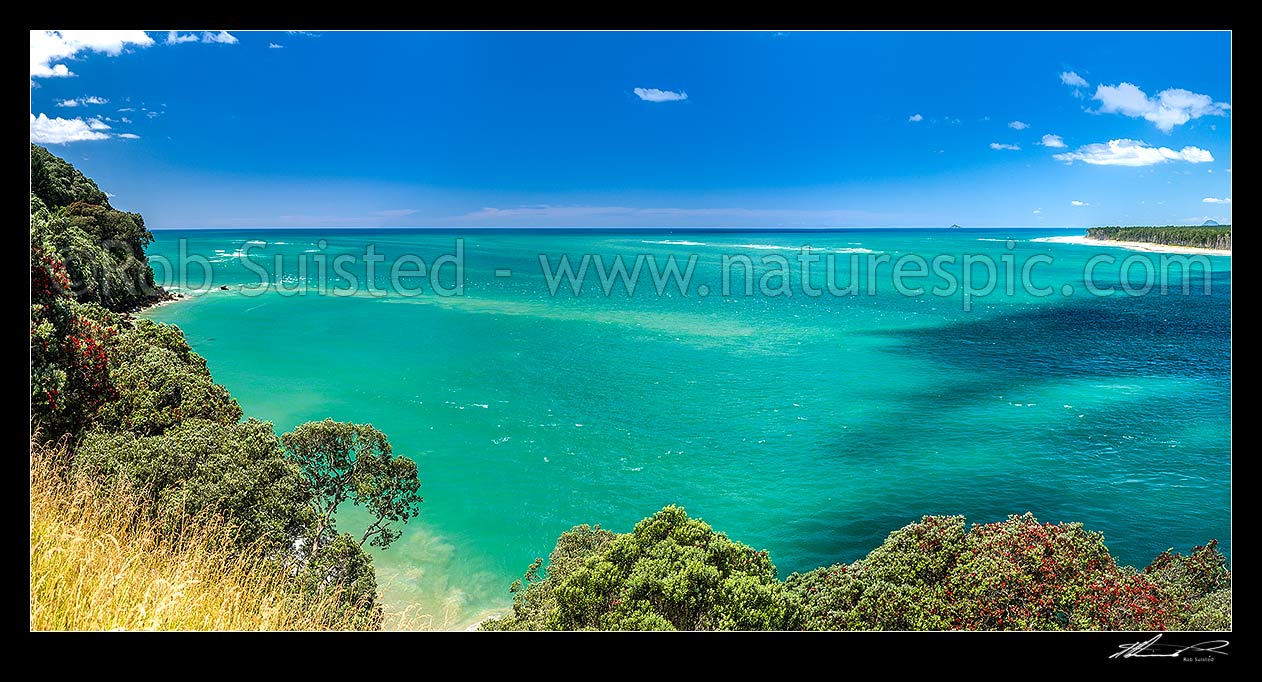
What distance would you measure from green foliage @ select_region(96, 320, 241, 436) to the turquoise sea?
422cm

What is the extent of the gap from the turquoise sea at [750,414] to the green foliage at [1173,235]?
49475mm

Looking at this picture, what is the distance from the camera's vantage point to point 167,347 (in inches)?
534

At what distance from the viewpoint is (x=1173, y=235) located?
339 feet

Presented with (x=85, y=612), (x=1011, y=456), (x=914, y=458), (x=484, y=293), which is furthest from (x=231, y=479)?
(x=484, y=293)

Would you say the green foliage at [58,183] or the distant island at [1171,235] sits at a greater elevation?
the distant island at [1171,235]

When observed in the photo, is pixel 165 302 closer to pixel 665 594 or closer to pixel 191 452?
pixel 191 452

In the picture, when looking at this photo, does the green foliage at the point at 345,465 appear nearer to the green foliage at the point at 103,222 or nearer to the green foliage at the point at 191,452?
the green foliage at the point at 191,452

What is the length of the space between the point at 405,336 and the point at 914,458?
26200 mm

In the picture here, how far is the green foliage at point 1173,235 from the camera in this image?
3344 inches

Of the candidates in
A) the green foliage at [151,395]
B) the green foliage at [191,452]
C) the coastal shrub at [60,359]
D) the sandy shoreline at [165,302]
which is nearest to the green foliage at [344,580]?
the green foliage at [191,452]
